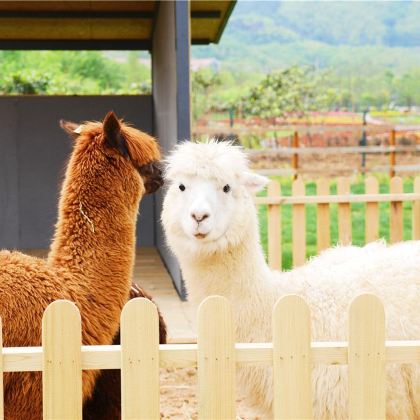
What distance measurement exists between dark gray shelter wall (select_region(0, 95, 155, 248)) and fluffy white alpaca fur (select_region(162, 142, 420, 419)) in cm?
836

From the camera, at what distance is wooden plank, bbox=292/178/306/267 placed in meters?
7.48

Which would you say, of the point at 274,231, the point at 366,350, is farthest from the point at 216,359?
the point at 274,231

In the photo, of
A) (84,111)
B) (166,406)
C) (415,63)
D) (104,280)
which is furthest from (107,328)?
(415,63)

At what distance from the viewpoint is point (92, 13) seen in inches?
437

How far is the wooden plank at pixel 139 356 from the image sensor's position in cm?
288

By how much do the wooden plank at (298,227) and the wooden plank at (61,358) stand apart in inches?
185

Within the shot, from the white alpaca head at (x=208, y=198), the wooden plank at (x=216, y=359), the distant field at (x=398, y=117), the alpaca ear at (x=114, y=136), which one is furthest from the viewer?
the distant field at (x=398, y=117)

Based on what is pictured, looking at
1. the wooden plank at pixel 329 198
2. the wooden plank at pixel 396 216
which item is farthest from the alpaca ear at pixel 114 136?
the wooden plank at pixel 396 216

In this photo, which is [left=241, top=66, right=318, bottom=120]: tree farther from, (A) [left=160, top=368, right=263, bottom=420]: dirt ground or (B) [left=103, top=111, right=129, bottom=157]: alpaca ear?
(B) [left=103, top=111, right=129, bottom=157]: alpaca ear

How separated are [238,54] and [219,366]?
49.5m

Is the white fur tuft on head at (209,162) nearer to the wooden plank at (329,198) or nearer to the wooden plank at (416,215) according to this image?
the wooden plank at (329,198)

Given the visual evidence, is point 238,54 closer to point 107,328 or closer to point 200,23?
point 200,23

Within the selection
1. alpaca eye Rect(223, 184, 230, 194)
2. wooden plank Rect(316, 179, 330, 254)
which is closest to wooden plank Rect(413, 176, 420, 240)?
wooden plank Rect(316, 179, 330, 254)

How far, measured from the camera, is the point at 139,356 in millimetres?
2893
